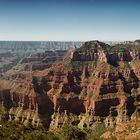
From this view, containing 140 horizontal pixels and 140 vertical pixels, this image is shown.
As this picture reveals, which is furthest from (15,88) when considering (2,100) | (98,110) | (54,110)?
(98,110)

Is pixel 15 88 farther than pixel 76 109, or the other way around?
pixel 15 88


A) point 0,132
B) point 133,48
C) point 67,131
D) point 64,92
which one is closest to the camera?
point 0,132

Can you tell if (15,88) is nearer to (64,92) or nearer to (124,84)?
(64,92)

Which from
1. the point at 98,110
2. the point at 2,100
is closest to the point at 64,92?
the point at 98,110

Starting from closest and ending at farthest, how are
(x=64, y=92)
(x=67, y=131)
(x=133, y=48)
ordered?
(x=67, y=131), (x=64, y=92), (x=133, y=48)

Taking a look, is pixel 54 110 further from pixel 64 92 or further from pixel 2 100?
pixel 2 100

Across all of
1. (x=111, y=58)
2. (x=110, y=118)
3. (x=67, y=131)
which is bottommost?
(x=110, y=118)

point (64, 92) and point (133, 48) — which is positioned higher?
point (133, 48)
